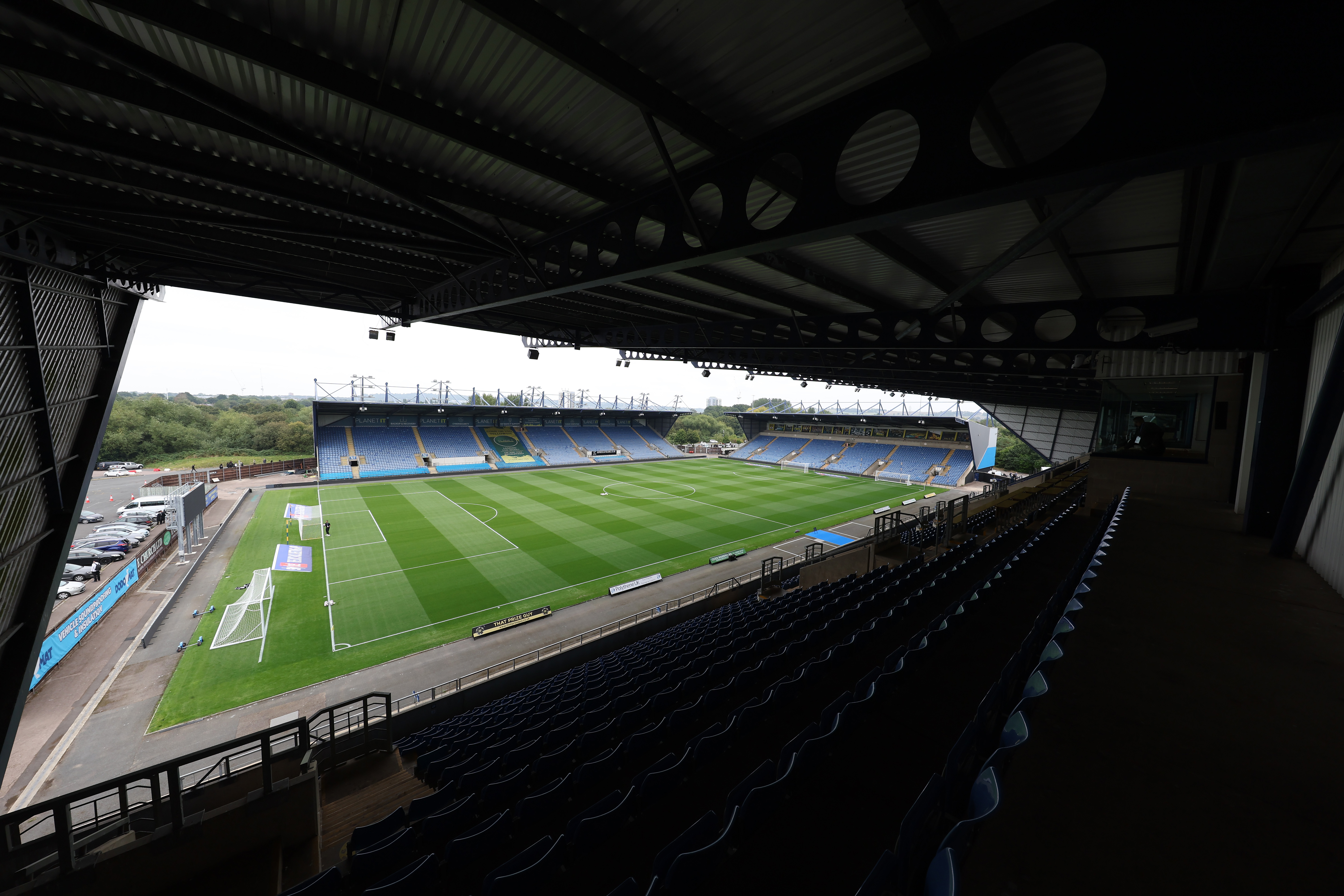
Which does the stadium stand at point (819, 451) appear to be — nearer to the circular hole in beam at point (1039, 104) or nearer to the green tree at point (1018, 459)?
the green tree at point (1018, 459)

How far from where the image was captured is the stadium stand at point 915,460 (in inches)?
1737

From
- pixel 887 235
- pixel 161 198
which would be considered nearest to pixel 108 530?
pixel 161 198

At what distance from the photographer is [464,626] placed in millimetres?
14430

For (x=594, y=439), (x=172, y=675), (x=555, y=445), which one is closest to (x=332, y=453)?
(x=555, y=445)

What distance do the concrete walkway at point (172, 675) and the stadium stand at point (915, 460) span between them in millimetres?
34703

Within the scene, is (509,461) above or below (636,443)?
below

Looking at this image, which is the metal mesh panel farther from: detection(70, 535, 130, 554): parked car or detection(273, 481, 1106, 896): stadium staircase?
detection(70, 535, 130, 554): parked car

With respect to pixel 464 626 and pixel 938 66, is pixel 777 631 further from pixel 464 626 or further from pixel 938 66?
pixel 464 626

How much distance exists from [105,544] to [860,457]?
179 ft

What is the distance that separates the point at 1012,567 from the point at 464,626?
1442 centimetres

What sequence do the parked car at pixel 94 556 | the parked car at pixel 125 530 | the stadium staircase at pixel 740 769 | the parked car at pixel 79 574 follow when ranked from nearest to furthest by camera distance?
the stadium staircase at pixel 740 769
the parked car at pixel 79 574
the parked car at pixel 94 556
the parked car at pixel 125 530

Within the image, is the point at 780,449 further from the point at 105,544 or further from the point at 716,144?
the point at 716,144

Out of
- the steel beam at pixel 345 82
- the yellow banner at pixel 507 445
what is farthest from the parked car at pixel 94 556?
the steel beam at pixel 345 82

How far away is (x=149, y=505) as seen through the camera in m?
27.5
